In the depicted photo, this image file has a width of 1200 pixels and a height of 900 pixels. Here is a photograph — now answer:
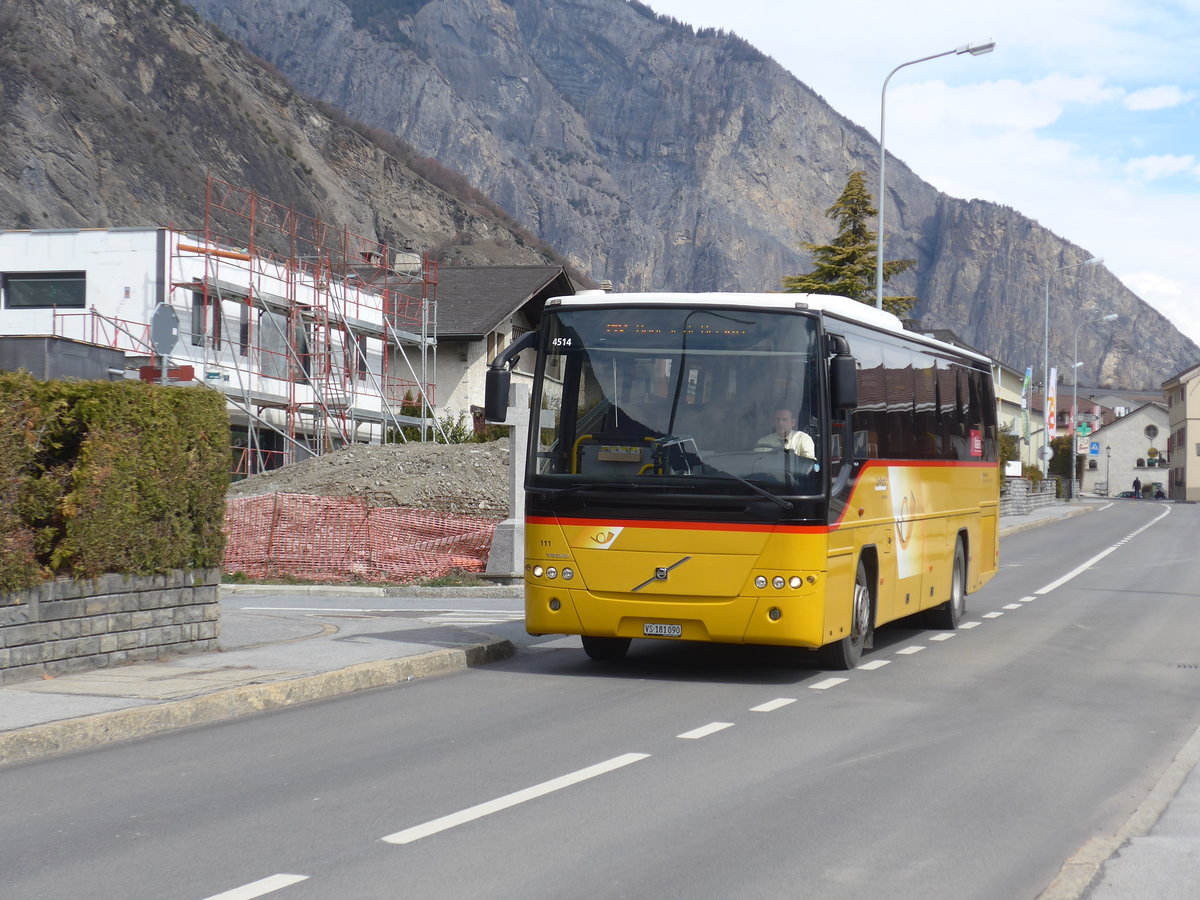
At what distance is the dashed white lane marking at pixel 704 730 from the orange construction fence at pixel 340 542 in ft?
47.9

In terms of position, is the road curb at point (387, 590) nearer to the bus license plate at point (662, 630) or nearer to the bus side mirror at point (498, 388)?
the bus side mirror at point (498, 388)

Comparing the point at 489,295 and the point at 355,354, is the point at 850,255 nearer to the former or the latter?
the point at 489,295

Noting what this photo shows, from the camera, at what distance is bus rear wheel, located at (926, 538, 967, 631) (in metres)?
17.0

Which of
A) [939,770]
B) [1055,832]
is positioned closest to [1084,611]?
[939,770]

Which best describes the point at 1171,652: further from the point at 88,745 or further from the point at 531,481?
the point at 88,745

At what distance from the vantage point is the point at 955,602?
17359mm

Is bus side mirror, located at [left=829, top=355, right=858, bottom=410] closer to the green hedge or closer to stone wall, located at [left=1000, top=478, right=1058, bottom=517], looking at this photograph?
the green hedge

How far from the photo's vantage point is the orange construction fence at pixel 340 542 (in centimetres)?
2461

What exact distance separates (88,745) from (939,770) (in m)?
5.04

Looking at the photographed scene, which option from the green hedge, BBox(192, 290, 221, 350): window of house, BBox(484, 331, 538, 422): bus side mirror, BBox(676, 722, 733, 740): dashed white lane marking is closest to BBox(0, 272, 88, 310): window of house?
BBox(192, 290, 221, 350): window of house

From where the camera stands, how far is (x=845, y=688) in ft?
39.0

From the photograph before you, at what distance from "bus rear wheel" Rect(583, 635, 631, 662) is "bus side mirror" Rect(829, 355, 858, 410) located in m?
3.22

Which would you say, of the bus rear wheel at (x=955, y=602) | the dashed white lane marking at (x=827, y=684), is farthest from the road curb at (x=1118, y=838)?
the bus rear wheel at (x=955, y=602)

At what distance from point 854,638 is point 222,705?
18.5 ft
